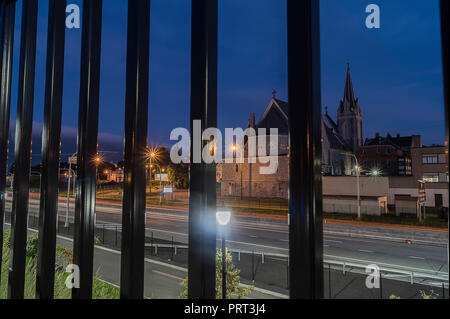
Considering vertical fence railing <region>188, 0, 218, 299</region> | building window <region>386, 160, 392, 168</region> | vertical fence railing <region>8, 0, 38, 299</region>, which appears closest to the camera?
vertical fence railing <region>188, 0, 218, 299</region>

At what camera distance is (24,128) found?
7.63ft

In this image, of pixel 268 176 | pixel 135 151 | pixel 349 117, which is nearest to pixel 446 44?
pixel 135 151

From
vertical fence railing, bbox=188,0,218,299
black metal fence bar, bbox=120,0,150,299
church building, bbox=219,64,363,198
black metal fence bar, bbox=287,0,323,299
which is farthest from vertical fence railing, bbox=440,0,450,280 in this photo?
church building, bbox=219,64,363,198

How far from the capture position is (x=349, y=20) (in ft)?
5.90

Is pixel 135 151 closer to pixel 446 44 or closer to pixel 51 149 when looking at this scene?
pixel 51 149

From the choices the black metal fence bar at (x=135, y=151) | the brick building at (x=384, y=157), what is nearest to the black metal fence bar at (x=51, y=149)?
the black metal fence bar at (x=135, y=151)

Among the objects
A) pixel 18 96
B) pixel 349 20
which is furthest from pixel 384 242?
pixel 18 96

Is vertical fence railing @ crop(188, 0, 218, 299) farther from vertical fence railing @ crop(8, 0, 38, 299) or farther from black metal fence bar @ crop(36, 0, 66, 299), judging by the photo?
vertical fence railing @ crop(8, 0, 38, 299)

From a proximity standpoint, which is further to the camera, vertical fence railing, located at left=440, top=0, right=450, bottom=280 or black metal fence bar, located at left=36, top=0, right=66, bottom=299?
black metal fence bar, located at left=36, top=0, right=66, bottom=299

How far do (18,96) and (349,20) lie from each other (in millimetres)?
2538

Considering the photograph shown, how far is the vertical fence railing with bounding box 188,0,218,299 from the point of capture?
3.61 feet

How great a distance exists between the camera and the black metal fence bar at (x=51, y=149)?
1882mm

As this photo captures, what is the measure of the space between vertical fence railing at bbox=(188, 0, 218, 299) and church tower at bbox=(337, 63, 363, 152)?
5783 cm

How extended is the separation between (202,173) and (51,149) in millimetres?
1390
